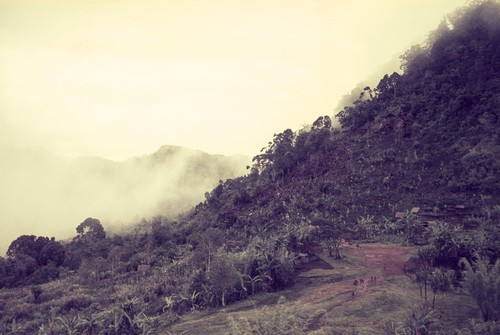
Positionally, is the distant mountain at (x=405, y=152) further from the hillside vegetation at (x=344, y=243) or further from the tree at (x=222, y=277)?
the tree at (x=222, y=277)

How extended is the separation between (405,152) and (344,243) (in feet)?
64.4

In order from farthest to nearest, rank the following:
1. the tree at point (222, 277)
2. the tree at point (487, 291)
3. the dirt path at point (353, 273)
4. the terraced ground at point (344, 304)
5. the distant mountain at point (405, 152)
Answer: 1. the distant mountain at point (405, 152)
2. the tree at point (222, 277)
3. the dirt path at point (353, 273)
4. the terraced ground at point (344, 304)
5. the tree at point (487, 291)

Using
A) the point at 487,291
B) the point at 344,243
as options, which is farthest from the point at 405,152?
the point at 487,291

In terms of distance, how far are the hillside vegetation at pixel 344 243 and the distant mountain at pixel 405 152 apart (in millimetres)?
201

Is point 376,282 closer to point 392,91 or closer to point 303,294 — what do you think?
point 303,294

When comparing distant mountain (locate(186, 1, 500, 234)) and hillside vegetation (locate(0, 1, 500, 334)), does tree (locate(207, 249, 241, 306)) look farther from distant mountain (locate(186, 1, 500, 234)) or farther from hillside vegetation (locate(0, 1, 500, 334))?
distant mountain (locate(186, 1, 500, 234))

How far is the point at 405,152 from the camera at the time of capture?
4209 cm

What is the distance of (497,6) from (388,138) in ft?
85.5

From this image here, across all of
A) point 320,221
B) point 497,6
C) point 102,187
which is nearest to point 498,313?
point 320,221

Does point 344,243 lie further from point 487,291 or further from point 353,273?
point 487,291

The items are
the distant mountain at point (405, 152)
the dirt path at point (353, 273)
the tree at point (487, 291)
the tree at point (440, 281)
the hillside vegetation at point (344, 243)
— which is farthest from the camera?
the distant mountain at point (405, 152)

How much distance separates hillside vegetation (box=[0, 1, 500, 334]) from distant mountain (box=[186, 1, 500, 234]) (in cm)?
20

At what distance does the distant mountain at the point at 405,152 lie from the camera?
3459 cm

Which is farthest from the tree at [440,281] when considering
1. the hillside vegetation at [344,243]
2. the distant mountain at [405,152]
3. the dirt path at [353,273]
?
the distant mountain at [405,152]
